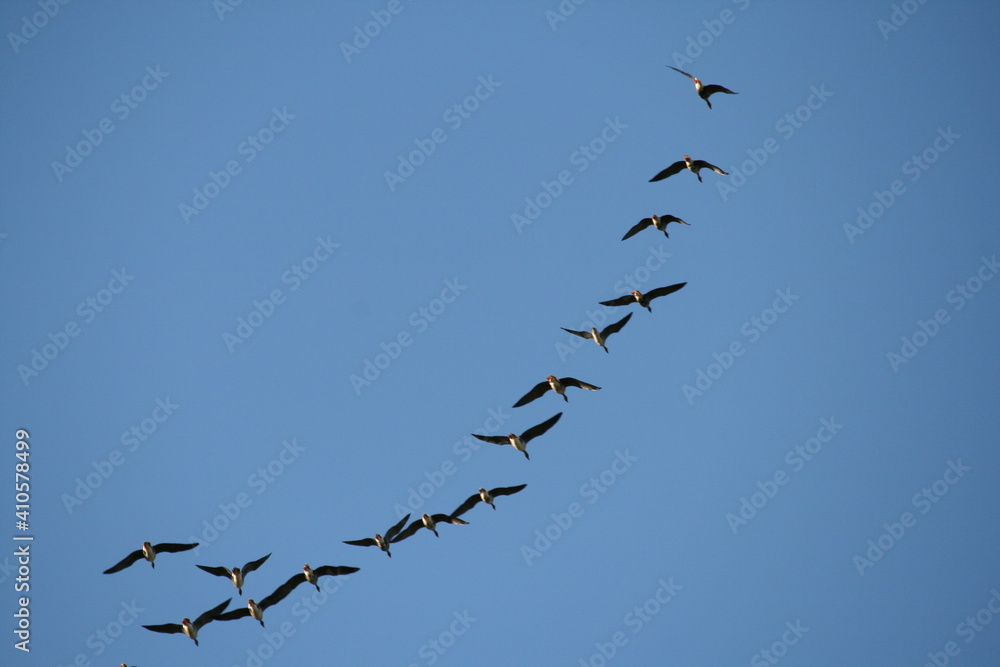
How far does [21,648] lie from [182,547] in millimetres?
10742

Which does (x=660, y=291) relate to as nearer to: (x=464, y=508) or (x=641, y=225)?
(x=641, y=225)

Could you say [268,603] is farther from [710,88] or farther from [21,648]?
[710,88]

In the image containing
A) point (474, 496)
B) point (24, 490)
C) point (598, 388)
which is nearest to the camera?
point (598, 388)

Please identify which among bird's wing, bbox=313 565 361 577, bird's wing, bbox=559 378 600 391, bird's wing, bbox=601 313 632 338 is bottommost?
bird's wing, bbox=313 565 361 577

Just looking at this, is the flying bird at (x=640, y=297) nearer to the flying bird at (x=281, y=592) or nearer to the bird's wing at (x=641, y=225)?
the bird's wing at (x=641, y=225)

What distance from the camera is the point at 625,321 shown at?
3638 centimetres

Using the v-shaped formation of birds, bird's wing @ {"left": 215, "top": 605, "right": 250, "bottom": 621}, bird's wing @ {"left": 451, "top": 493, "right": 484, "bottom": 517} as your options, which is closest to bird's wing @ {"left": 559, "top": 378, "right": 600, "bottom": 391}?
the v-shaped formation of birds

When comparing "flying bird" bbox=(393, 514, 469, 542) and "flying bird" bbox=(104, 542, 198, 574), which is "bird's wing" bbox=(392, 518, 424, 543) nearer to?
"flying bird" bbox=(393, 514, 469, 542)

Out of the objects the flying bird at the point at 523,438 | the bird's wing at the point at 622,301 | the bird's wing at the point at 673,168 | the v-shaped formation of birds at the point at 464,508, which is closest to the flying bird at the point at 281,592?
the v-shaped formation of birds at the point at 464,508

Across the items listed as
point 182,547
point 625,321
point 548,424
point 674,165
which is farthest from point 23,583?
point 674,165

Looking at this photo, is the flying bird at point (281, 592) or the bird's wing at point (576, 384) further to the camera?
the flying bird at point (281, 592)

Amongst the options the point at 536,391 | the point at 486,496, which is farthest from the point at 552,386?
the point at 486,496

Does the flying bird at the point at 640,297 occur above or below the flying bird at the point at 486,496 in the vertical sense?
above

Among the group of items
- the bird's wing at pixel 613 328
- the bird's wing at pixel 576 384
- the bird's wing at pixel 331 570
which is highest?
the bird's wing at pixel 613 328
